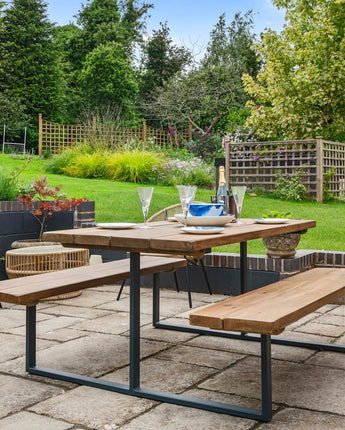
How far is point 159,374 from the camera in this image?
2.43 metres

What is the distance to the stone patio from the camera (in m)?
1.94

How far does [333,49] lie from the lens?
455 inches

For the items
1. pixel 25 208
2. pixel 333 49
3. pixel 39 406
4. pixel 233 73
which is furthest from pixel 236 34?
pixel 39 406

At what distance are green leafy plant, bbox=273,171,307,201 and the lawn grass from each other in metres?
0.30

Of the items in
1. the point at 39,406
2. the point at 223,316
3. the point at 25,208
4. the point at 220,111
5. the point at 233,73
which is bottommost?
the point at 39,406

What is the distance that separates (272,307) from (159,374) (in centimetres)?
70

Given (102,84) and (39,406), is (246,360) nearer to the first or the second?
(39,406)

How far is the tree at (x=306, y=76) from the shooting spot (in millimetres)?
11156

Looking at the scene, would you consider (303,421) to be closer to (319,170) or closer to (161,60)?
(319,170)

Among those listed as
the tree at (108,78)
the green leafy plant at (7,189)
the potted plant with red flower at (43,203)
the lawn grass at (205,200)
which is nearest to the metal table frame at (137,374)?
the potted plant with red flower at (43,203)

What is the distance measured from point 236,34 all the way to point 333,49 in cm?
896

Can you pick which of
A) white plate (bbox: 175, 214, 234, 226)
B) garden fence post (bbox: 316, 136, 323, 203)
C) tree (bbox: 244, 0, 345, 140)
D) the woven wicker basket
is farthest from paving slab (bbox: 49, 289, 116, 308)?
tree (bbox: 244, 0, 345, 140)

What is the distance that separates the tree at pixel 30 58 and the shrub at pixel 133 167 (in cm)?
1270

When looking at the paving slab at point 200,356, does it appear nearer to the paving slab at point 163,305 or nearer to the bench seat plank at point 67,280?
the bench seat plank at point 67,280
